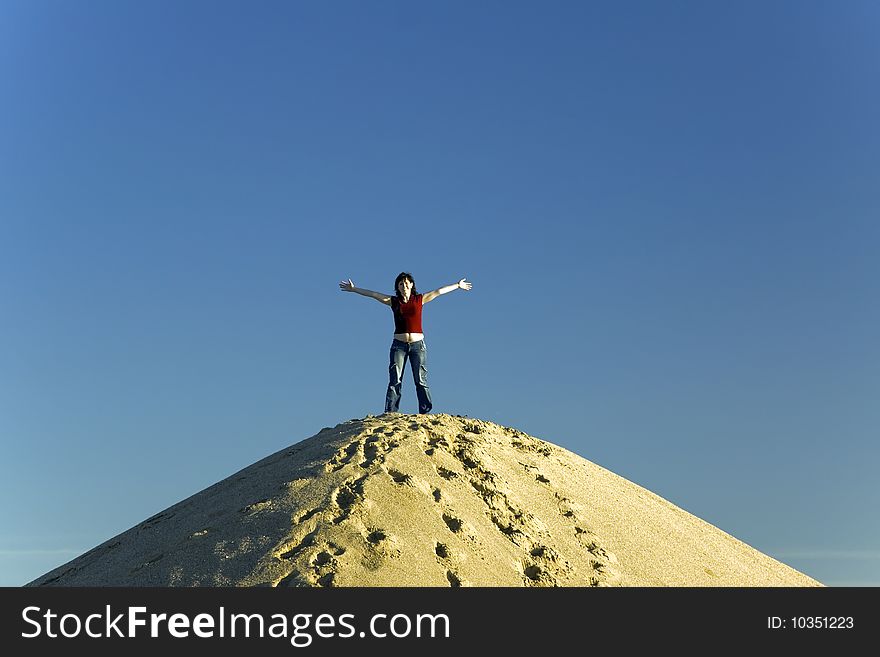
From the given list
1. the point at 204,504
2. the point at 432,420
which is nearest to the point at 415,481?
the point at 432,420

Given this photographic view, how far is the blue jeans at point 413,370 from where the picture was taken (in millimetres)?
16516

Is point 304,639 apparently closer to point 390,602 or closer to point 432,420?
point 390,602

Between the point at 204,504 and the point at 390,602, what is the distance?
18.8 ft

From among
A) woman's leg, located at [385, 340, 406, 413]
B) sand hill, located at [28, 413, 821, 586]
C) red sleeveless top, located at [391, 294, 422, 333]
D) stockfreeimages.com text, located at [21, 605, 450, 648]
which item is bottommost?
stockfreeimages.com text, located at [21, 605, 450, 648]

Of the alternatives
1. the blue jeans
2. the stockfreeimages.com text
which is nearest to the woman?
the blue jeans

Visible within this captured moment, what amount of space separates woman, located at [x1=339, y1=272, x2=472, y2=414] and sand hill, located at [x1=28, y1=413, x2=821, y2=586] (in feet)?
1.97

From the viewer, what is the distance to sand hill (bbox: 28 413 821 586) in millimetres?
12430

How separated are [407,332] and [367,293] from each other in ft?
3.44

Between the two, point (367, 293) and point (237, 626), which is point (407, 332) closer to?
point (367, 293)

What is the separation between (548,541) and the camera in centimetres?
1412

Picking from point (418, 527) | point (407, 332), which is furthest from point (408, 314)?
point (418, 527)

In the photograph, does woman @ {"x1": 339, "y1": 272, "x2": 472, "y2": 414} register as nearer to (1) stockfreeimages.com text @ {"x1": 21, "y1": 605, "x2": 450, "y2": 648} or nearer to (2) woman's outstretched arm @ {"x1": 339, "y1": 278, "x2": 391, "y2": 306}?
(2) woman's outstretched arm @ {"x1": 339, "y1": 278, "x2": 391, "y2": 306}

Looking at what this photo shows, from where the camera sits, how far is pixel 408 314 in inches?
651

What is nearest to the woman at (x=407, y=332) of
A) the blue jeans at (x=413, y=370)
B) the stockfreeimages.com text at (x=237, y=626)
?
the blue jeans at (x=413, y=370)
